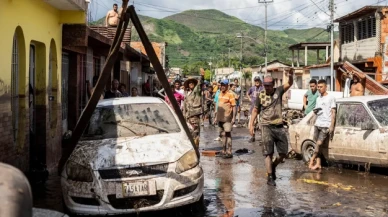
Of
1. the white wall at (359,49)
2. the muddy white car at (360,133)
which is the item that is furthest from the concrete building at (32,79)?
the white wall at (359,49)

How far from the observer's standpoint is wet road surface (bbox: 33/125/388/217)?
7.01m

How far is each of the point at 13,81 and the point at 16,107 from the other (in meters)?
0.50

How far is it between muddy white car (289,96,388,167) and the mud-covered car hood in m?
4.23

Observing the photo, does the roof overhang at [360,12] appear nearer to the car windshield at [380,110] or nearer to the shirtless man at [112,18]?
the shirtless man at [112,18]

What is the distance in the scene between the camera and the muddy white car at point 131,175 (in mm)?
6145

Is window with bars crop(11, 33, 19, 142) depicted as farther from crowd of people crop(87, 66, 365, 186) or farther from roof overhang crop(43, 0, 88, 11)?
crowd of people crop(87, 66, 365, 186)

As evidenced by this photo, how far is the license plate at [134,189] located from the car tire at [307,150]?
5910 millimetres

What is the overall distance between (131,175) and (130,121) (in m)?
1.59

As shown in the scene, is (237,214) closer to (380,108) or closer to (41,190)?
(41,190)

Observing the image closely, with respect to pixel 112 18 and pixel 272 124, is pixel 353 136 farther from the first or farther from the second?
pixel 112 18

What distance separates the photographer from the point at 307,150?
1138cm

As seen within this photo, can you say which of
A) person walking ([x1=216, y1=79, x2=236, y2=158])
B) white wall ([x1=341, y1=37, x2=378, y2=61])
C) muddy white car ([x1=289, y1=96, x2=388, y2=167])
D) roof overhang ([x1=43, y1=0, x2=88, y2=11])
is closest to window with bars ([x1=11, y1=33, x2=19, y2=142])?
roof overhang ([x1=43, y1=0, x2=88, y2=11])

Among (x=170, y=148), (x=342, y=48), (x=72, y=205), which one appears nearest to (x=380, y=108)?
→ (x=170, y=148)

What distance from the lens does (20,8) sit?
871cm
